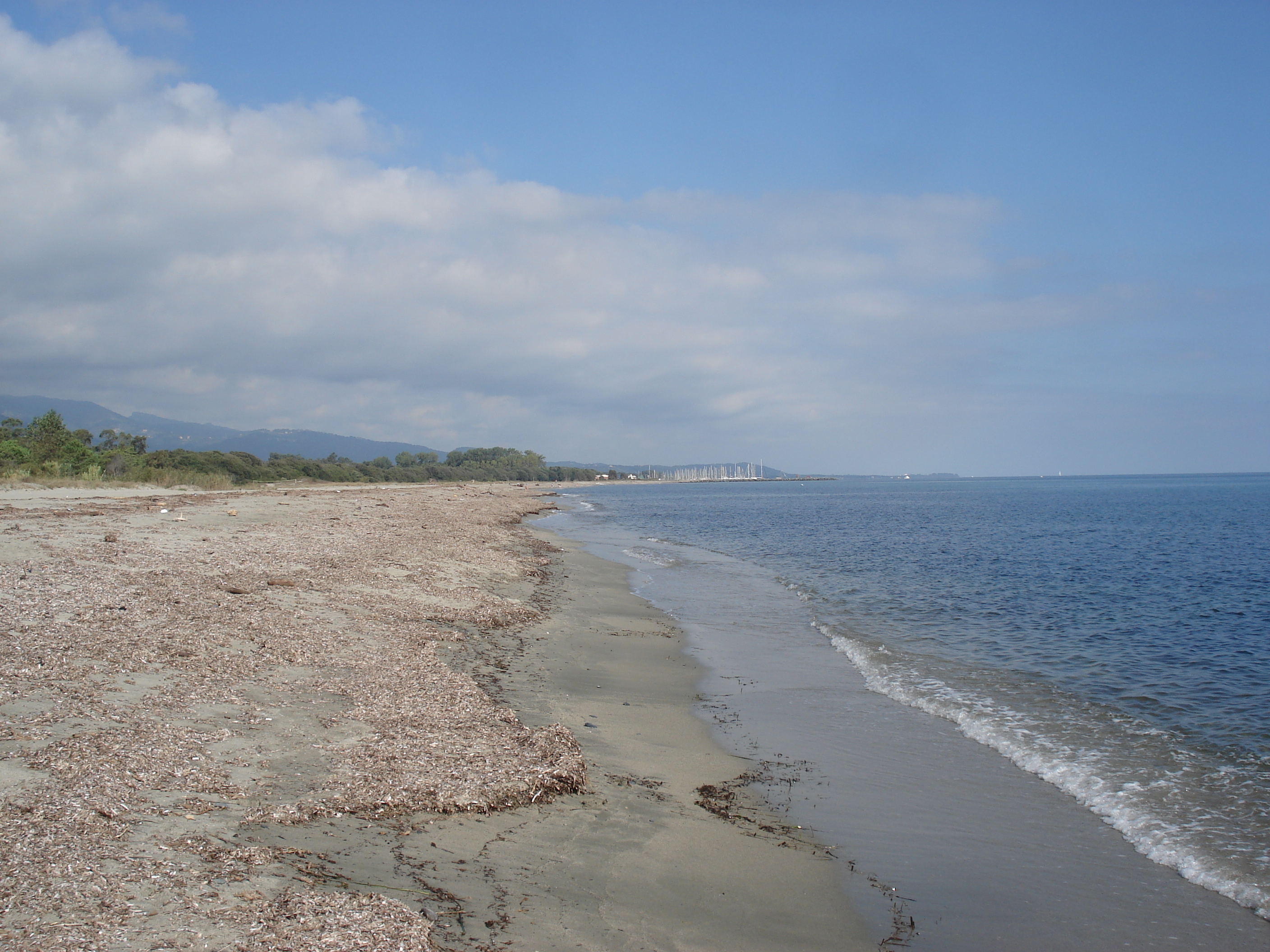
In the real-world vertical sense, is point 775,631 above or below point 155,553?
below

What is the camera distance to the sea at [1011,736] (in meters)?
5.68

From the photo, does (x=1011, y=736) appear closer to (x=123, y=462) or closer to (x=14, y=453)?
(x=14, y=453)

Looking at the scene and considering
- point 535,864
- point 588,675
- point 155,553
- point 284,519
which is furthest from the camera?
point 284,519

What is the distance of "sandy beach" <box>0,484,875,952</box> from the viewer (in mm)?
4215

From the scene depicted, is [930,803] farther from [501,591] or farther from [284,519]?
[284,519]

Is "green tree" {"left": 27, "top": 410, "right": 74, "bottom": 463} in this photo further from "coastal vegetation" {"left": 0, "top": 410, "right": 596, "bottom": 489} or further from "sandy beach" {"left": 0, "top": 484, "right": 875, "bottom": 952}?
"sandy beach" {"left": 0, "top": 484, "right": 875, "bottom": 952}

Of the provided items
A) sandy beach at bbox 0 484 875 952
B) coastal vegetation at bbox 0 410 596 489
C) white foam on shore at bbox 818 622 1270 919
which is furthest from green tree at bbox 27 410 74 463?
white foam on shore at bbox 818 622 1270 919

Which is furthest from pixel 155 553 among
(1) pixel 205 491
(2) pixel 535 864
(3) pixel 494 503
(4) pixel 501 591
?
(3) pixel 494 503

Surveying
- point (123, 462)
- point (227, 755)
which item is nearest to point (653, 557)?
point (227, 755)

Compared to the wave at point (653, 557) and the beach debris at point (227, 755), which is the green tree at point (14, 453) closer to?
the wave at point (653, 557)

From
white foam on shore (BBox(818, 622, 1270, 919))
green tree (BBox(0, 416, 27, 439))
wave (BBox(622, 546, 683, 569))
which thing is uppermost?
green tree (BBox(0, 416, 27, 439))

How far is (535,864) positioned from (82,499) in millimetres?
35962

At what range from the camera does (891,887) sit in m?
5.72

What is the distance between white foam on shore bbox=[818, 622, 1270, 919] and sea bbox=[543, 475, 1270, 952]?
3 centimetres
